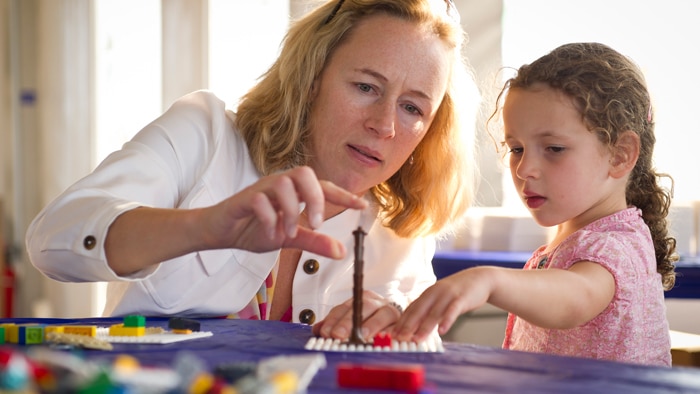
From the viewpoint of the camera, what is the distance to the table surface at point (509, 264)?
3289 mm

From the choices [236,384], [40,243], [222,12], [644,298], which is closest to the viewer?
[236,384]

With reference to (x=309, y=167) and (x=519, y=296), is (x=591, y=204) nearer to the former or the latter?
(x=519, y=296)

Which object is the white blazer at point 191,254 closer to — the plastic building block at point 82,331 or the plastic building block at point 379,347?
the plastic building block at point 82,331

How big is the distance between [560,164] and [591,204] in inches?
4.5

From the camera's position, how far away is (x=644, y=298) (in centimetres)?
166

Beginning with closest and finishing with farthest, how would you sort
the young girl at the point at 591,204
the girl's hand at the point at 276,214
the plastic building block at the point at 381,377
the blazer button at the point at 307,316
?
1. the plastic building block at the point at 381,377
2. the girl's hand at the point at 276,214
3. the young girl at the point at 591,204
4. the blazer button at the point at 307,316

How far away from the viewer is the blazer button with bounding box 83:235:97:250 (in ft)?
4.44

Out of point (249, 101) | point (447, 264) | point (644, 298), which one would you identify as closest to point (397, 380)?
point (644, 298)

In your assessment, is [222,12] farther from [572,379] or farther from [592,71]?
[572,379]

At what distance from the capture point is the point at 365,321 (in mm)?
1302

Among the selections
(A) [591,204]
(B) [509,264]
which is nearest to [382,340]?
(A) [591,204]

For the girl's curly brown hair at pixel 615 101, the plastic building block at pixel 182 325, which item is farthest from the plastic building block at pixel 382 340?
the girl's curly brown hair at pixel 615 101

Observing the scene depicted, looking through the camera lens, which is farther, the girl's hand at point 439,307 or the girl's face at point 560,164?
the girl's face at point 560,164

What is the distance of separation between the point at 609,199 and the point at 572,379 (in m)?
0.94
